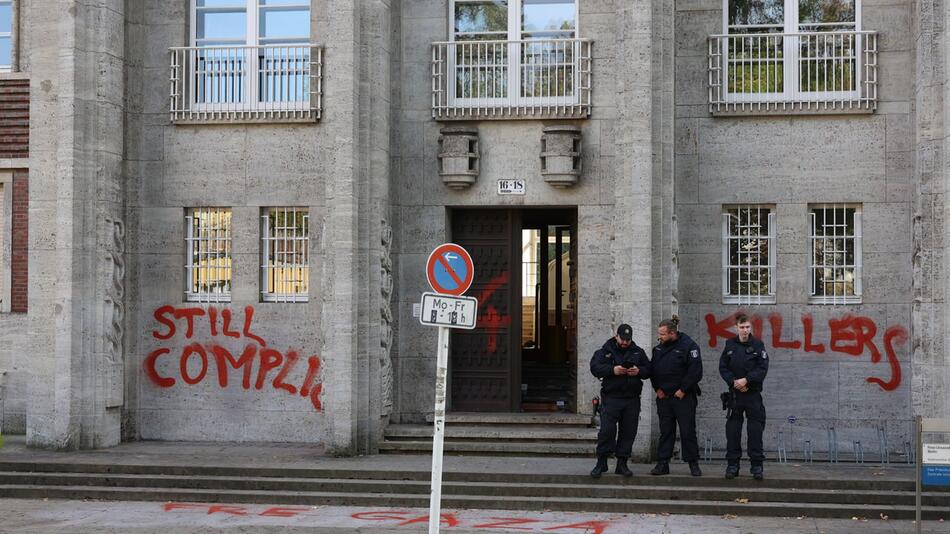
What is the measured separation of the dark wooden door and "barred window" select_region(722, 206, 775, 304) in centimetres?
308

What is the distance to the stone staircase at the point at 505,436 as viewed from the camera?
1681 centimetres

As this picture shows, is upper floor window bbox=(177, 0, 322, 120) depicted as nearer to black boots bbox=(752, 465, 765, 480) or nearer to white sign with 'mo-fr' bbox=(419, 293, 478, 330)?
white sign with 'mo-fr' bbox=(419, 293, 478, 330)

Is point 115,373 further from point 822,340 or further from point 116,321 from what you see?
point 822,340

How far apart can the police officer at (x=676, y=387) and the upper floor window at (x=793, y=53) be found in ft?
14.0

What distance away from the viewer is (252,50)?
18.5 meters

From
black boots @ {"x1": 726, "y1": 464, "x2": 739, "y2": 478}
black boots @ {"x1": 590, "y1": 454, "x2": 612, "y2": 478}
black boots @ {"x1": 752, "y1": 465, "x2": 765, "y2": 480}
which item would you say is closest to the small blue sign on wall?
black boots @ {"x1": 752, "y1": 465, "x2": 765, "y2": 480}

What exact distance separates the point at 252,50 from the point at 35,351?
5.42 meters

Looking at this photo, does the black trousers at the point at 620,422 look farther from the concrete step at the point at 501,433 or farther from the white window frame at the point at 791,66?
the white window frame at the point at 791,66

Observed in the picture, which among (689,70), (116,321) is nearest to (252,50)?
(116,321)

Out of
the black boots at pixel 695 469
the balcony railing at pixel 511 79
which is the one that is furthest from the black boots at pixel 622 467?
the balcony railing at pixel 511 79

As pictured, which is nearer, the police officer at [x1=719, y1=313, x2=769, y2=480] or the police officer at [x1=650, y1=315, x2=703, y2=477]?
the police officer at [x1=719, y1=313, x2=769, y2=480]

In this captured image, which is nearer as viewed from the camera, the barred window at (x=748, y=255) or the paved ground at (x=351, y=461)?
the paved ground at (x=351, y=461)

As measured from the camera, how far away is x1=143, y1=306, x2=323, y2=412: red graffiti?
59.6ft

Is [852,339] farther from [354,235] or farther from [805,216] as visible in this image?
[354,235]
